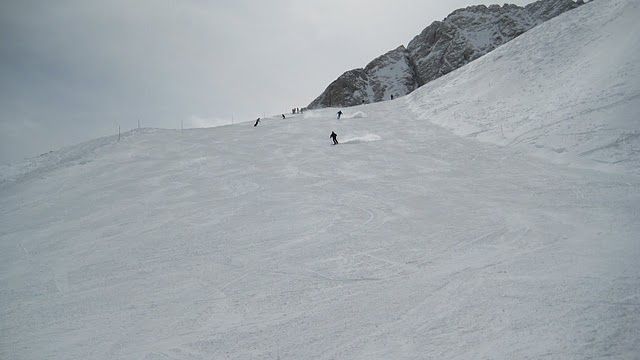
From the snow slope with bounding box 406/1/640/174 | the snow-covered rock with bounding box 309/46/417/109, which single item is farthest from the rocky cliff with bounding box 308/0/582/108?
the snow slope with bounding box 406/1/640/174

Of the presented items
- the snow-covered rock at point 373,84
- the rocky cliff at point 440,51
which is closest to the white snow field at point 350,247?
the snow-covered rock at point 373,84

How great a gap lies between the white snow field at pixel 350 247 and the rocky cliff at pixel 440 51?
4064 inches

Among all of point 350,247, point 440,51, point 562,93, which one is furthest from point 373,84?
point 350,247

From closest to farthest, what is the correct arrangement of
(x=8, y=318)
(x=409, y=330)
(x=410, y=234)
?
(x=409, y=330)
(x=8, y=318)
(x=410, y=234)

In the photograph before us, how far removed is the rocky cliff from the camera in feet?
407

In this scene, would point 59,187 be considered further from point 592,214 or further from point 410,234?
point 592,214

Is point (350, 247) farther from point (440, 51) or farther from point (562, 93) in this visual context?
point (440, 51)

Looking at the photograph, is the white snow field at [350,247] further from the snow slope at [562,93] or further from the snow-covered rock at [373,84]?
the snow-covered rock at [373,84]

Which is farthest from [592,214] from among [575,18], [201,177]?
[575,18]

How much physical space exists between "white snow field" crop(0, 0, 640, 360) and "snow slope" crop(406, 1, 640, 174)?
17cm

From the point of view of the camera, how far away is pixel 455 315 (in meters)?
5.44

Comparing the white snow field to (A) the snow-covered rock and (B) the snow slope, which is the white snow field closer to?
(B) the snow slope

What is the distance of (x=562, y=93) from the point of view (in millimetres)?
21234

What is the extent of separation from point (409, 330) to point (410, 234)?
3.88m
